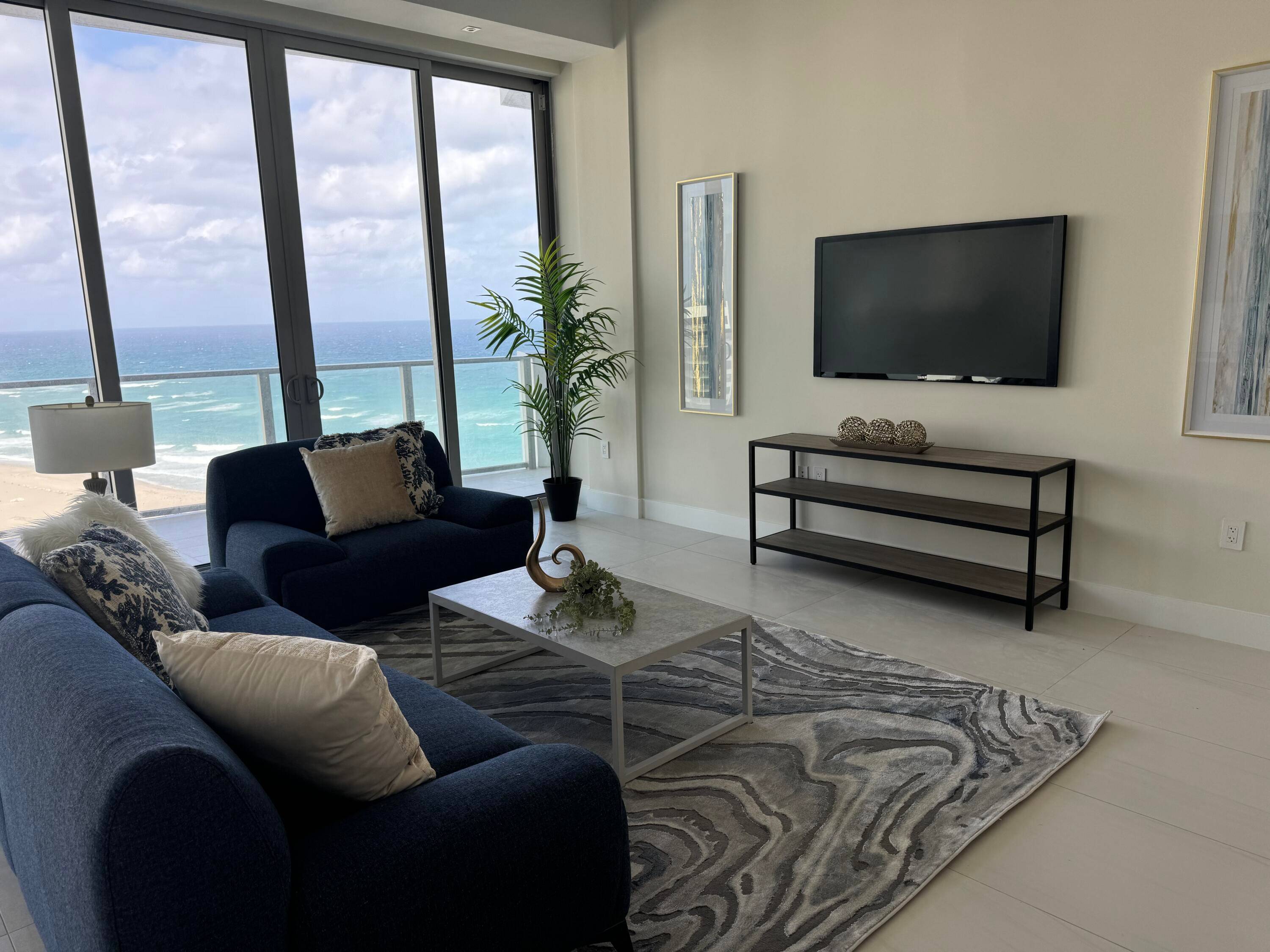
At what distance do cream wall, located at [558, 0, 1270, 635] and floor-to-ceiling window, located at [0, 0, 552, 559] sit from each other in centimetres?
106

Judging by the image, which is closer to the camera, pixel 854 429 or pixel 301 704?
pixel 301 704

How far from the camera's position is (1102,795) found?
7.95ft

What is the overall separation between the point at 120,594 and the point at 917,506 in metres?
3.23

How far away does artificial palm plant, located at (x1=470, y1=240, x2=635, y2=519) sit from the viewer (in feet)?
18.3

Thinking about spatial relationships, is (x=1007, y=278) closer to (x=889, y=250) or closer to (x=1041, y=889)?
(x=889, y=250)

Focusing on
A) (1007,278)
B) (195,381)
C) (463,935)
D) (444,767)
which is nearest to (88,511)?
(444,767)

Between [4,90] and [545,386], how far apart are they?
10.8 feet

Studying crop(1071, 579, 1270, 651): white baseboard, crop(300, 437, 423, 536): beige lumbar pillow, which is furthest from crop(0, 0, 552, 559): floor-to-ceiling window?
crop(1071, 579, 1270, 651): white baseboard

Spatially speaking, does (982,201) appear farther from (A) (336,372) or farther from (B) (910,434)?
(A) (336,372)

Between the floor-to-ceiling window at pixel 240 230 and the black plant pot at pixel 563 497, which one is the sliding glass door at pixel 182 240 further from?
the black plant pot at pixel 563 497

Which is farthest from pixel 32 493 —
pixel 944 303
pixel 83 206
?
pixel 944 303

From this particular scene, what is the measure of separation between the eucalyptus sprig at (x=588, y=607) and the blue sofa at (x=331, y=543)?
1165 millimetres

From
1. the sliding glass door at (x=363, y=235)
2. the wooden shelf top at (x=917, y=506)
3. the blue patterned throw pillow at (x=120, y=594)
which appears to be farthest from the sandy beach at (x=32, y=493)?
the wooden shelf top at (x=917, y=506)

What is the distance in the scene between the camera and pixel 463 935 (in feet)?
4.85
